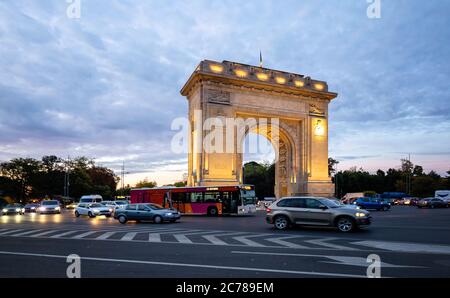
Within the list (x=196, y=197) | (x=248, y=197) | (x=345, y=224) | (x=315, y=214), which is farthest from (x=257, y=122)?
(x=345, y=224)

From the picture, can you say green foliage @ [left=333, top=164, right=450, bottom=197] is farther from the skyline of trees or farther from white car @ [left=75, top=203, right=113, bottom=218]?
white car @ [left=75, top=203, right=113, bottom=218]

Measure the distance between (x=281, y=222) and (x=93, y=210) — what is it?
2019 centimetres

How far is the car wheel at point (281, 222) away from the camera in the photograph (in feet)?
57.4

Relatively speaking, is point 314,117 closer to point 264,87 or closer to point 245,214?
point 264,87

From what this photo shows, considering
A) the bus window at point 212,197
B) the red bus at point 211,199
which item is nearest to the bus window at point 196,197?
the red bus at point 211,199

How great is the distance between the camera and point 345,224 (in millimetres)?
16266

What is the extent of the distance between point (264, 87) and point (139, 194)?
21038 mm

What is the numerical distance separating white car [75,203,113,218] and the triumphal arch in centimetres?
1208

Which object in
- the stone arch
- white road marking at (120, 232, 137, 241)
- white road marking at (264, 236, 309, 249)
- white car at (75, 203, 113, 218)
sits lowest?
white car at (75, 203, 113, 218)

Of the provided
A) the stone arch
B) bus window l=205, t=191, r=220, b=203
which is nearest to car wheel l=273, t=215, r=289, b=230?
bus window l=205, t=191, r=220, b=203

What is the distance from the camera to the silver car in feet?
53.2

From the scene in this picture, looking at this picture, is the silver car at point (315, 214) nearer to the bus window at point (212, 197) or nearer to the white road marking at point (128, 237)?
the white road marking at point (128, 237)

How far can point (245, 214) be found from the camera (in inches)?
1348

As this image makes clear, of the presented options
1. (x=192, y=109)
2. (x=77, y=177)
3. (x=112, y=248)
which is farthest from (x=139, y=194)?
(x=77, y=177)
